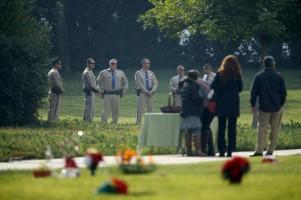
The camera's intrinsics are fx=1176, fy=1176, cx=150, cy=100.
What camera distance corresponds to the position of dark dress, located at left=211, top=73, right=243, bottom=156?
24.3 metres

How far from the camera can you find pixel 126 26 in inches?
2805

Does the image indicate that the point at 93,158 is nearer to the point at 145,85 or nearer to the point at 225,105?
the point at 225,105

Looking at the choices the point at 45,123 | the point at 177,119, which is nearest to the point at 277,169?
the point at 177,119

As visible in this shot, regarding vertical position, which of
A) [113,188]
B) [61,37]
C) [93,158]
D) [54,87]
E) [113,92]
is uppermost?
[61,37]

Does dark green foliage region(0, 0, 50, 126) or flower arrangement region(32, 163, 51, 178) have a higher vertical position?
dark green foliage region(0, 0, 50, 126)

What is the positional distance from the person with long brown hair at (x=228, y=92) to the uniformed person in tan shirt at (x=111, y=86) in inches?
479

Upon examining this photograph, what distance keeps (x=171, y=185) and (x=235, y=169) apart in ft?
3.01

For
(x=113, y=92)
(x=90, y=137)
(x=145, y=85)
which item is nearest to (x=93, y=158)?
(x=90, y=137)

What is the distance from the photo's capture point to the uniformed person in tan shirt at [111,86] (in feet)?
120

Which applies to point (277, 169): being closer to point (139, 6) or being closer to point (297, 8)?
point (297, 8)

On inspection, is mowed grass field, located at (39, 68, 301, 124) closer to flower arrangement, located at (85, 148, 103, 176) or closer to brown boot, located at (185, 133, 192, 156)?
brown boot, located at (185, 133, 192, 156)

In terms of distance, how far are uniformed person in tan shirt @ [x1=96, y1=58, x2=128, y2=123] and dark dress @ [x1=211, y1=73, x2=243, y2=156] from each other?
12.1m

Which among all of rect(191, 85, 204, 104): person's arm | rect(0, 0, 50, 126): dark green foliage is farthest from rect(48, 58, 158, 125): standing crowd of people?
rect(191, 85, 204, 104): person's arm

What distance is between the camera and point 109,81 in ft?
120
